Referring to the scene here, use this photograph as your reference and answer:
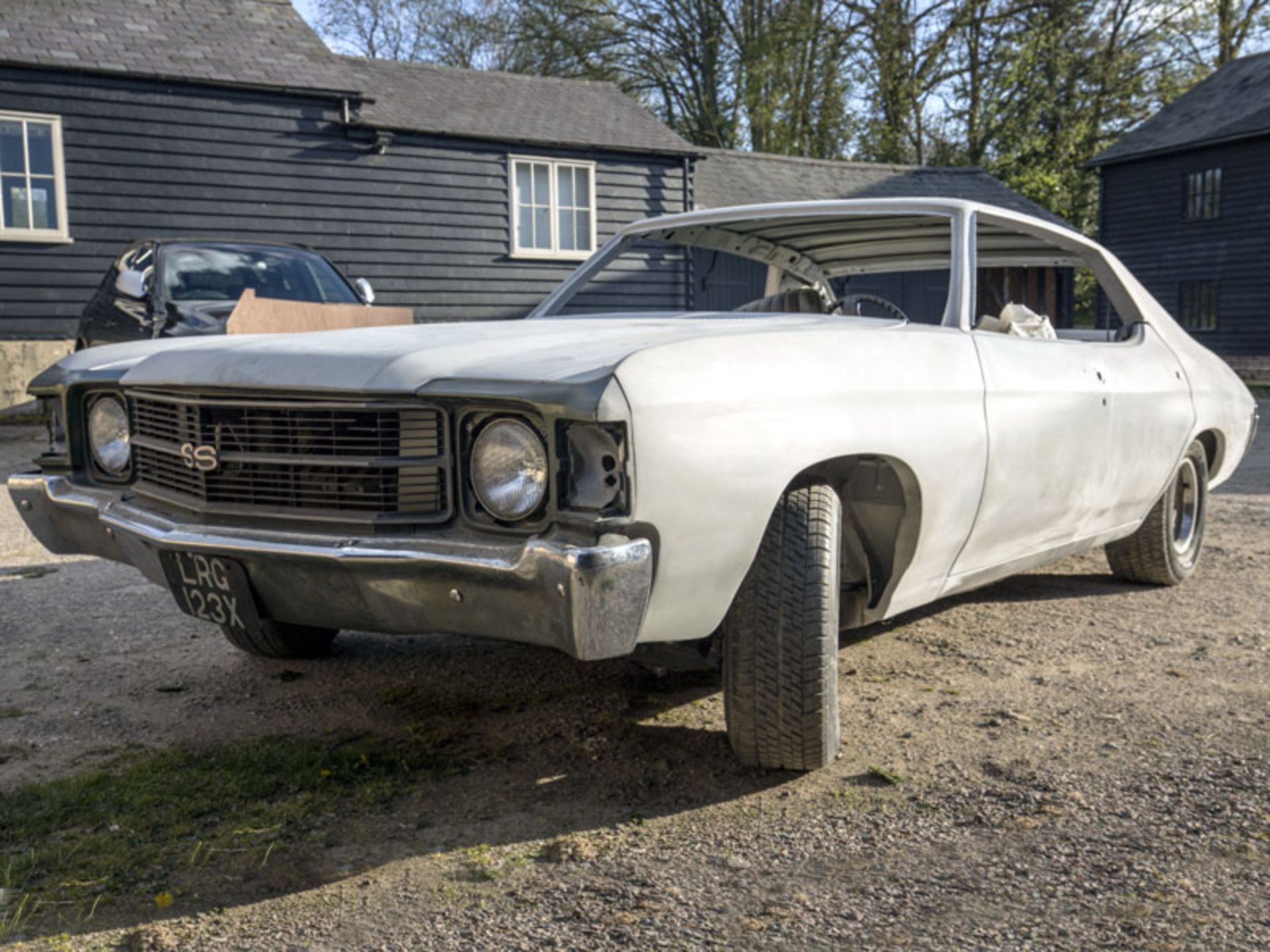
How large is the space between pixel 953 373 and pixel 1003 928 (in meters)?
1.51

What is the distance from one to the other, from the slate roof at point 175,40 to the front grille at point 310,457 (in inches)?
485

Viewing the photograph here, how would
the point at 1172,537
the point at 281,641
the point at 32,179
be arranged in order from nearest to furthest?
the point at 281,641 → the point at 1172,537 → the point at 32,179

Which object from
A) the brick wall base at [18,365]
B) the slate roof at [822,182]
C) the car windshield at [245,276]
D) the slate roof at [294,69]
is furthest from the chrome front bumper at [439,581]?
the slate roof at [822,182]

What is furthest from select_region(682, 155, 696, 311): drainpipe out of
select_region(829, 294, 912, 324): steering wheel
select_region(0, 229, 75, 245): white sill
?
select_region(829, 294, 912, 324): steering wheel

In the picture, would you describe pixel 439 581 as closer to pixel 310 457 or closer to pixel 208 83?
pixel 310 457

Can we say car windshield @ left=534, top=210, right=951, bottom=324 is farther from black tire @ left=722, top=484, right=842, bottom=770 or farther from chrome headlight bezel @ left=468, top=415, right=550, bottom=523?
chrome headlight bezel @ left=468, top=415, right=550, bottom=523

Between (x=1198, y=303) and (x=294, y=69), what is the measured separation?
2019 cm

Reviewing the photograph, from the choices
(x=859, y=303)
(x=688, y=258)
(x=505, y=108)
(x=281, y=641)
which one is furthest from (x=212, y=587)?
(x=688, y=258)

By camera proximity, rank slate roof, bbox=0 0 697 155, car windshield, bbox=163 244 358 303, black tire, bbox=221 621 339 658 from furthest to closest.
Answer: slate roof, bbox=0 0 697 155
car windshield, bbox=163 244 358 303
black tire, bbox=221 621 339 658

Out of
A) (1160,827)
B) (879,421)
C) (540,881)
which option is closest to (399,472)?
(540,881)

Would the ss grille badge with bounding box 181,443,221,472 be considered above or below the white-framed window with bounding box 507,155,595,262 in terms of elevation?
below

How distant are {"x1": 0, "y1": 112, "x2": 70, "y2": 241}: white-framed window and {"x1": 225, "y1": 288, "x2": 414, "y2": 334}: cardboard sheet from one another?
6.26 m

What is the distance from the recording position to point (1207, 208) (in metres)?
25.8

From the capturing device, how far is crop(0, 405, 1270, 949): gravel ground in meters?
2.08
